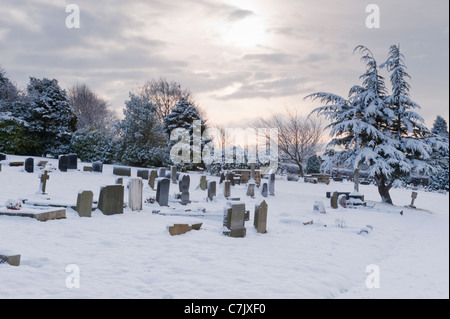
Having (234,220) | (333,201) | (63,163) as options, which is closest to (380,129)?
(333,201)

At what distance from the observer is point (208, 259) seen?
6539 millimetres

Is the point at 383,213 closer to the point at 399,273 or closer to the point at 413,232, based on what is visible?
the point at 413,232

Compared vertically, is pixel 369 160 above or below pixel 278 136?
below

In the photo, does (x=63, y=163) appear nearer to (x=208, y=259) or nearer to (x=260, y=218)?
(x=260, y=218)

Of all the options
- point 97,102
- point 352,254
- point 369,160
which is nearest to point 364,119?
point 369,160

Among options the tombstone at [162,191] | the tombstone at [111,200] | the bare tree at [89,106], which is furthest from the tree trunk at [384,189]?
the bare tree at [89,106]

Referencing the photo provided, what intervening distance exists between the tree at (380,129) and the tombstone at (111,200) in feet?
40.1

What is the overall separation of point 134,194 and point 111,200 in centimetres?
108

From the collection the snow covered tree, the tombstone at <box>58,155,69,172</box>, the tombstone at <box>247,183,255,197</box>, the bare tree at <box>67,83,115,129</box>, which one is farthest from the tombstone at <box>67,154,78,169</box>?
the bare tree at <box>67,83,115,129</box>

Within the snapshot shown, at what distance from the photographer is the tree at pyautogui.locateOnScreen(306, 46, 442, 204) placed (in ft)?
59.4

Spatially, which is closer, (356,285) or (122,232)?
(356,285)

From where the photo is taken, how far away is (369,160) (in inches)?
722

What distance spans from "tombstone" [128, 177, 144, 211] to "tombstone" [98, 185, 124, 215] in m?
0.68
